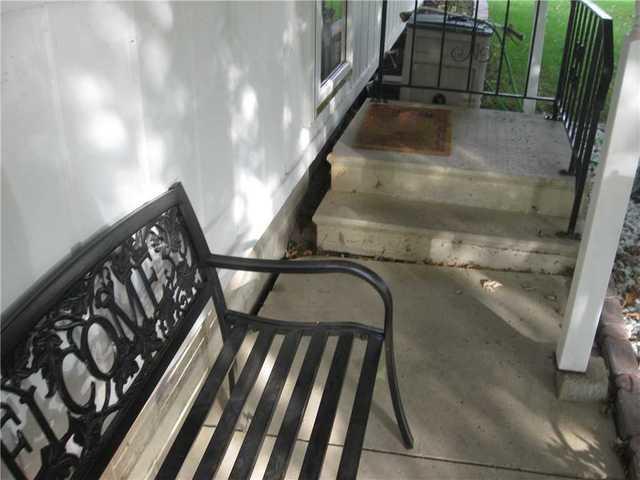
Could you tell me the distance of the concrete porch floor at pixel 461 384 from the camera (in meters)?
2.11

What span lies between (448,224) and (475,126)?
3.50 feet

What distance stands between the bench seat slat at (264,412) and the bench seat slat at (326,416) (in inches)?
4.8

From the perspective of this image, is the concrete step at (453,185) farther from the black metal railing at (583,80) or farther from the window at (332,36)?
the window at (332,36)

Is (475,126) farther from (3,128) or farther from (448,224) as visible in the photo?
(3,128)

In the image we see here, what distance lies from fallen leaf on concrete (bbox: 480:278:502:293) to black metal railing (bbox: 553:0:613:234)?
0.50m

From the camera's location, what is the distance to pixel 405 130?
3924mm

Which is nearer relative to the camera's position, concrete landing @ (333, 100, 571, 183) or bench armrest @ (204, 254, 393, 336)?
bench armrest @ (204, 254, 393, 336)

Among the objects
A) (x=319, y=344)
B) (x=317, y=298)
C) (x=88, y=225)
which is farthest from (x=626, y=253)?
(x=88, y=225)

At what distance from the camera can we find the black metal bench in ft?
3.85

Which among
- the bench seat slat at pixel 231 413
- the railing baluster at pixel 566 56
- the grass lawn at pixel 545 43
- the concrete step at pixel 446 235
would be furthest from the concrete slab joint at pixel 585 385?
the grass lawn at pixel 545 43

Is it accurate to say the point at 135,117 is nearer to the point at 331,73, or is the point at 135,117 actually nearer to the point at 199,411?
the point at 199,411

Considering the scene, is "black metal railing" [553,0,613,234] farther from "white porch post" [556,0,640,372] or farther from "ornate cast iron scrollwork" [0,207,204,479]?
"ornate cast iron scrollwork" [0,207,204,479]

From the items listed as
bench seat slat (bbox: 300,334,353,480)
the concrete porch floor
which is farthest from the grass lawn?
bench seat slat (bbox: 300,334,353,480)

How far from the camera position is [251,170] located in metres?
2.54
